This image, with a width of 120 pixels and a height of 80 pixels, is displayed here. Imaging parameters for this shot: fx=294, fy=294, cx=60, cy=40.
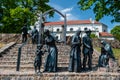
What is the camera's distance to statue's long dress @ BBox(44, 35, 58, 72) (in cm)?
1327

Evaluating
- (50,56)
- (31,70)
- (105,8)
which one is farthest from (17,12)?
(50,56)

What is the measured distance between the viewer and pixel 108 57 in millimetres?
14031

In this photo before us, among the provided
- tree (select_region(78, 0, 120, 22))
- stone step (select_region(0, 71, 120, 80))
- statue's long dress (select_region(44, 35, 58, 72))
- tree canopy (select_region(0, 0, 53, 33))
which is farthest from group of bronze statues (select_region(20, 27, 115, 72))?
tree canopy (select_region(0, 0, 53, 33))

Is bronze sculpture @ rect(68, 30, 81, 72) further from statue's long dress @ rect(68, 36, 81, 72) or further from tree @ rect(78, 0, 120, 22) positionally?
tree @ rect(78, 0, 120, 22)

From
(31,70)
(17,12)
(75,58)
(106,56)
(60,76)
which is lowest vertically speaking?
(60,76)

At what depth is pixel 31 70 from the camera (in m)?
14.7

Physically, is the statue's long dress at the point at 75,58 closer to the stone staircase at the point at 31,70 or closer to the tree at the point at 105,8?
the stone staircase at the point at 31,70

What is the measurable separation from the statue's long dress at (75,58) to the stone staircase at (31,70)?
15.9 inches

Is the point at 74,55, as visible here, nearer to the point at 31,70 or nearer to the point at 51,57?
the point at 51,57

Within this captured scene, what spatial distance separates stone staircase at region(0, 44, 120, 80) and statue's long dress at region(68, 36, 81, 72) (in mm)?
405

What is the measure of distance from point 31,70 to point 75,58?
8.29 feet

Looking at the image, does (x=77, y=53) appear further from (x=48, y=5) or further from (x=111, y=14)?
(x=48, y=5)

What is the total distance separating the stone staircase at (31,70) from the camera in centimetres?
1227

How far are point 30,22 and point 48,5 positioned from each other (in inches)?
224
